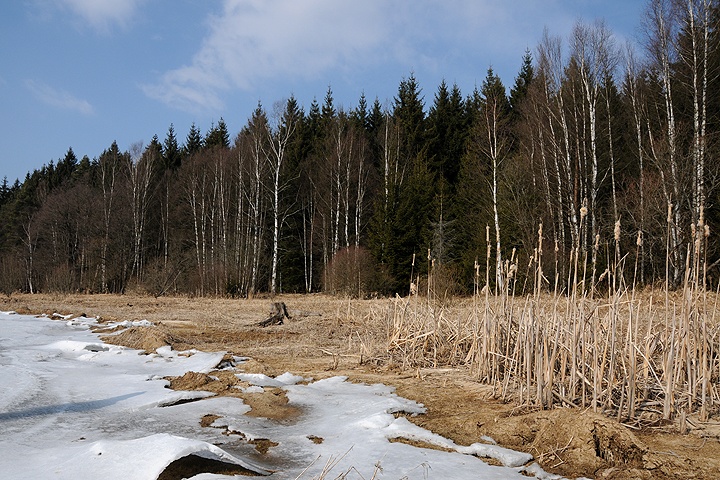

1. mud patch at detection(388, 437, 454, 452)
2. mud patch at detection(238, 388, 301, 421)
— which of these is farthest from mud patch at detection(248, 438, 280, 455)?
mud patch at detection(388, 437, 454, 452)

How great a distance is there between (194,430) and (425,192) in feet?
71.4

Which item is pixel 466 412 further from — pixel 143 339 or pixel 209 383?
pixel 143 339

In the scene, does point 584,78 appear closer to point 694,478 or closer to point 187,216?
point 694,478

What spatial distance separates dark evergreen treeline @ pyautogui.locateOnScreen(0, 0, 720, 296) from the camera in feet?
48.6

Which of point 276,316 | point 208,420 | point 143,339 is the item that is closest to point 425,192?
point 276,316

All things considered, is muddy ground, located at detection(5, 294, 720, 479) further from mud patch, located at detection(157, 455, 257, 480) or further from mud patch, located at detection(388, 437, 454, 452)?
mud patch, located at detection(157, 455, 257, 480)

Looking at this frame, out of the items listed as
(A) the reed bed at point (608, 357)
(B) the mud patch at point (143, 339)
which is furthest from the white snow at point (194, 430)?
(B) the mud patch at point (143, 339)

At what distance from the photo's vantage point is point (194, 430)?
3549 mm

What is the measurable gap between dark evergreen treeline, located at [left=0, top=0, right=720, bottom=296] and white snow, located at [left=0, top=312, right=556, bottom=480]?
2.56 meters

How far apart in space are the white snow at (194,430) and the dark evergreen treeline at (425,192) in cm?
256

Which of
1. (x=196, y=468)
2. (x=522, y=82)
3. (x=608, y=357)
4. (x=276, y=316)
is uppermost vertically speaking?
(x=522, y=82)

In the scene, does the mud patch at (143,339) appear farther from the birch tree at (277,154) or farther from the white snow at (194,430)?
the birch tree at (277,154)

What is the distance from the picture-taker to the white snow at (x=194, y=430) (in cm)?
271

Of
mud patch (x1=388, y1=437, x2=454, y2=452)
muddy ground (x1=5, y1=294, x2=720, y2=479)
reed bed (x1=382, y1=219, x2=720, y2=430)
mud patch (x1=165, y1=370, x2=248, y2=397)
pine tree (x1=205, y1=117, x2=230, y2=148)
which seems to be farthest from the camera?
pine tree (x1=205, y1=117, x2=230, y2=148)
